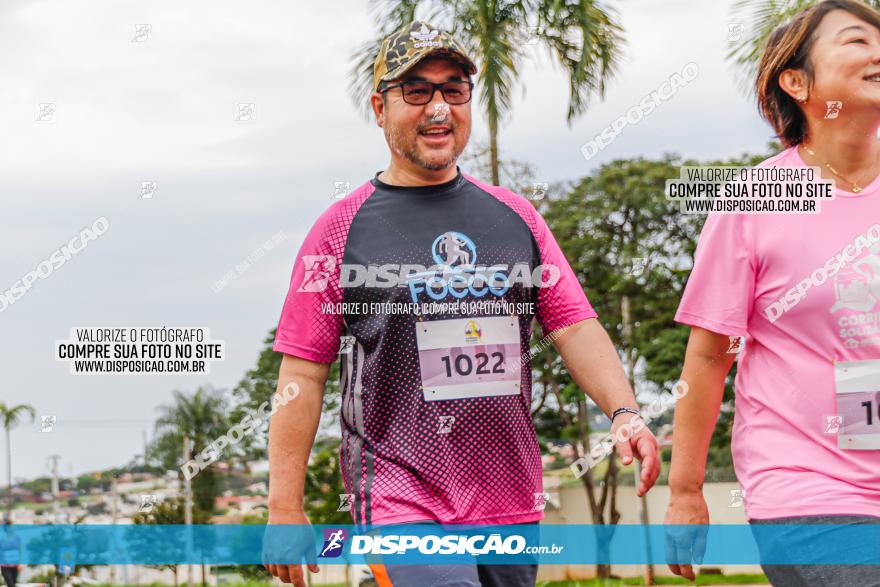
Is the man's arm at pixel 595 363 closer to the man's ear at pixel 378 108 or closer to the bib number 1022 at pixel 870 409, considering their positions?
the bib number 1022 at pixel 870 409

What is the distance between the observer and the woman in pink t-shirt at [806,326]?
330 centimetres

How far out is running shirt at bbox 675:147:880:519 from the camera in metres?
3.31

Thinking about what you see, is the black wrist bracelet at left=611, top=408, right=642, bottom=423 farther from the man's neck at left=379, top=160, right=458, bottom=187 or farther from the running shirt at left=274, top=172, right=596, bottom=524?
the man's neck at left=379, top=160, right=458, bottom=187

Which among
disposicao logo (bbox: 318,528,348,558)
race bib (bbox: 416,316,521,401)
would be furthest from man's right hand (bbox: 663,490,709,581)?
disposicao logo (bbox: 318,528,348,558)

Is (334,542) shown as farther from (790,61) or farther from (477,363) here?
(790,61)

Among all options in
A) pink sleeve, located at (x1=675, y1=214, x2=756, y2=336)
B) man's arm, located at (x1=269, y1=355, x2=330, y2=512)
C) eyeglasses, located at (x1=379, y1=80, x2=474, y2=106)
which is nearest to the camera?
pink sleeve, located at (x1=675, y1=214, x2=756, y2=336)

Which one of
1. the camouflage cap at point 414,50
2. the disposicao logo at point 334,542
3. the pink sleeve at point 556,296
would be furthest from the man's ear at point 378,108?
the disposicao logo at point 334,542

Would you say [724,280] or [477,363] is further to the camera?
[477,363]

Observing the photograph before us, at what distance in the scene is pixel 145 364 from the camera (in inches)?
Answer: 305

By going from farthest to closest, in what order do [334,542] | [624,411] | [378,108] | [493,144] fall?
[493,144], [334,542], [378,108], [624,411]

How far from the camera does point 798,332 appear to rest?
11.2 feet

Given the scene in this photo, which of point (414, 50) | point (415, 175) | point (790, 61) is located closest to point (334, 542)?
point (415, 175)

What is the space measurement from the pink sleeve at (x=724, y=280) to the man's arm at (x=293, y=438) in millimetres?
1224

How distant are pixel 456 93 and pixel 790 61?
107 cm
